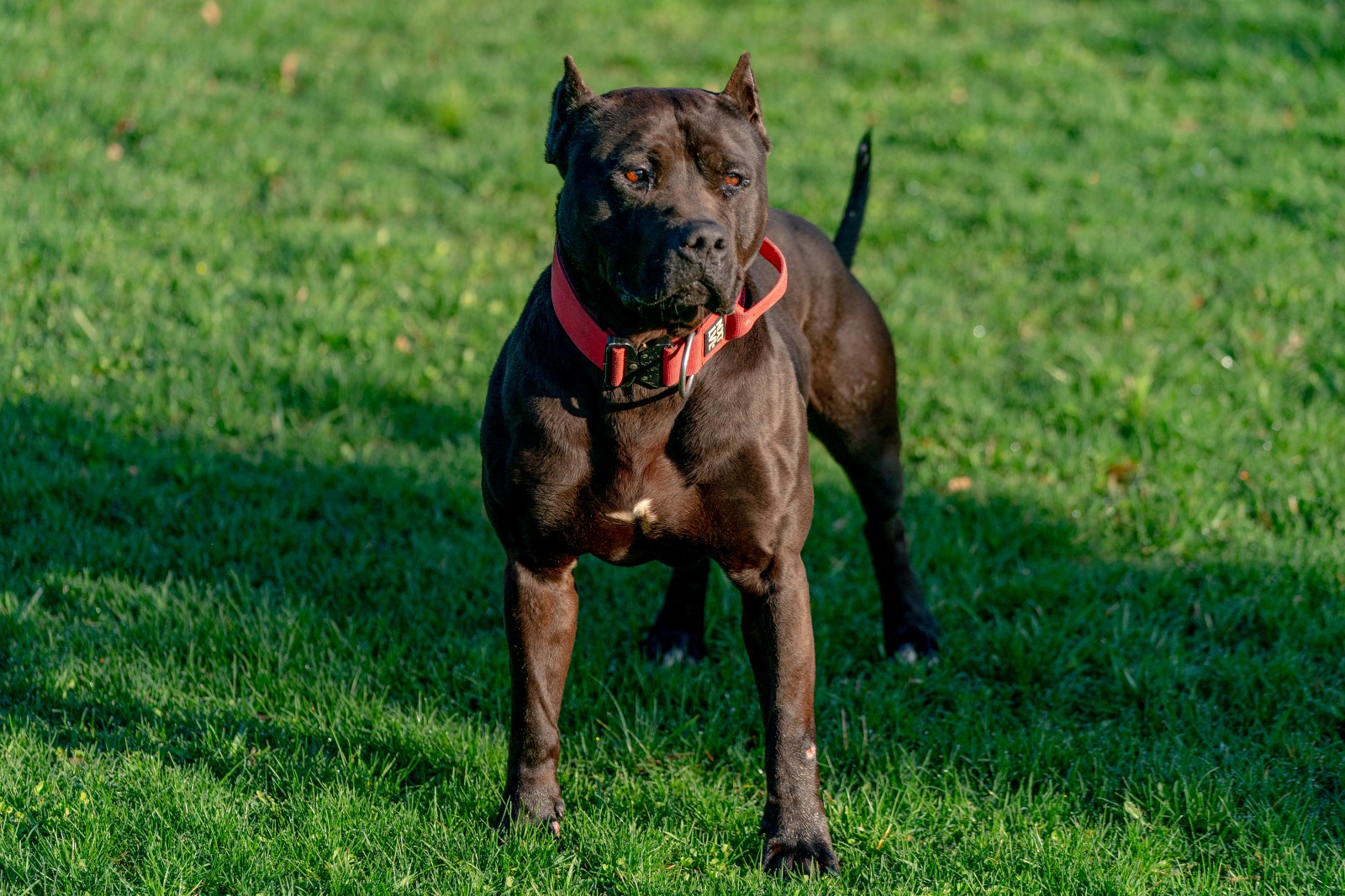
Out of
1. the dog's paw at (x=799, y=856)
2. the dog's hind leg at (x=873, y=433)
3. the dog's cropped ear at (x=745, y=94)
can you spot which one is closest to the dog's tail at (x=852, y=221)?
the dog's hind leg at (x=873, y=433)

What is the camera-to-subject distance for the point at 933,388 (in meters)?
6.24

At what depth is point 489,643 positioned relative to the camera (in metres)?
4.43

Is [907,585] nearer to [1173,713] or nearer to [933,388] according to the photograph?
[1173,713]

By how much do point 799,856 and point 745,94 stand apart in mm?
2005

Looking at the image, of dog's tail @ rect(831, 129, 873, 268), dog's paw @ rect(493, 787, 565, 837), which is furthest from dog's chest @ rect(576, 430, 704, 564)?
dog's tail @ rect(831, 129, 873, 268)

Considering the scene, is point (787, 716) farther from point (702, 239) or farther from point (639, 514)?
point (702, 239)

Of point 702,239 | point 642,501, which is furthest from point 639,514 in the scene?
point 702,239

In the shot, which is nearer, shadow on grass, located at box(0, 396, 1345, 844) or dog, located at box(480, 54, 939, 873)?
dog, located at box(480, 54, 939, 873)

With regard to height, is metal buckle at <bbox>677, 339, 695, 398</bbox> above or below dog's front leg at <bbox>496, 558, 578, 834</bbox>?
above

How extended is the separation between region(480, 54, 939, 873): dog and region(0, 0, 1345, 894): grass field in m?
0.35

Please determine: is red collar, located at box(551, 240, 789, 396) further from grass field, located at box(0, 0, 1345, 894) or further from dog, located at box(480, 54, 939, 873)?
grass field, located at box(0, 0, 1345, 894)

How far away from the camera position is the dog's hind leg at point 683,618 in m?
4.50

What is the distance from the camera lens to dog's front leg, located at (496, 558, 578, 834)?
3.54 metres

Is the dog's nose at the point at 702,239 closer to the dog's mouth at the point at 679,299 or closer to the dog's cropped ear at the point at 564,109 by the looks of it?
the dog's mouth at the point at 679,299
